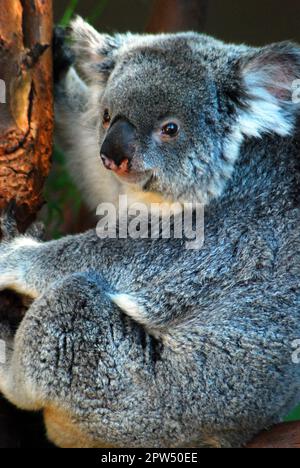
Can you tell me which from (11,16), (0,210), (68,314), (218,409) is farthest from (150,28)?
(218,409)

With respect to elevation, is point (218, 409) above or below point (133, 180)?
below

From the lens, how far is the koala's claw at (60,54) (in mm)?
3945

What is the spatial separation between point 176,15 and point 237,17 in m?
1.16

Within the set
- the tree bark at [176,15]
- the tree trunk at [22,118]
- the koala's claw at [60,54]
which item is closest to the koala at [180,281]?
the tree trunk at [22,118]

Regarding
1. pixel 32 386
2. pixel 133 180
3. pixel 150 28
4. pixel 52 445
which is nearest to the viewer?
pixel 32 386

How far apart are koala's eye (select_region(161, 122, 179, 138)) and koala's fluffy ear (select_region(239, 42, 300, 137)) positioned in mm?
331

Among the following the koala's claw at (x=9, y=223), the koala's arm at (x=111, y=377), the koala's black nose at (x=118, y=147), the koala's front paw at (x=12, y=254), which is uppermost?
the koala's black nose at (x=118, y=147)

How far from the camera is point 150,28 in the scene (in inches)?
194

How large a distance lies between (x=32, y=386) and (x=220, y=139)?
57.3 inches

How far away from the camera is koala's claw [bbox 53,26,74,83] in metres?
3.95

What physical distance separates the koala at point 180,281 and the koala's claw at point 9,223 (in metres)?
0.01

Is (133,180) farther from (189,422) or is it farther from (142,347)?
(189,422)

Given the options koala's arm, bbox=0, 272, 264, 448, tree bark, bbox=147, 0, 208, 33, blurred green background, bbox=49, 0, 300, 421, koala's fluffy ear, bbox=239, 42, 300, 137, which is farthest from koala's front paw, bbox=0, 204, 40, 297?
tree bark, bbox=147, 0, 208, 33

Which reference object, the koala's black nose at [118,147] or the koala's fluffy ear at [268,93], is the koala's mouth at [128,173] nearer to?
the koala's black nose at [118,147]
